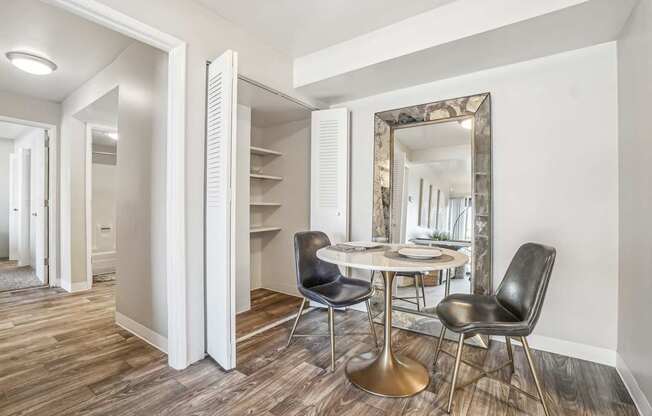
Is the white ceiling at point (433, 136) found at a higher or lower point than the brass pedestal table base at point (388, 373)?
higher

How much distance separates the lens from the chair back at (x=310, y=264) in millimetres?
2301

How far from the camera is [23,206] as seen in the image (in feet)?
16.2

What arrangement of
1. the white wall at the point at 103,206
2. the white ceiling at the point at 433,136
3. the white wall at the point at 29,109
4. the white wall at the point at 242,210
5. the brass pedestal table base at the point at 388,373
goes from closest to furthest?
the brass pedestal table base at the point at 388,373 → the white ceiling at the point at 433,136 → the white wall at the point at 242,210 → the white wall at the point at 29,109 → the white wall at the point at 103,206

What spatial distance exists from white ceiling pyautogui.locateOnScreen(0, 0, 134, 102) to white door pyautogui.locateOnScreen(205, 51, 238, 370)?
48.0 inches

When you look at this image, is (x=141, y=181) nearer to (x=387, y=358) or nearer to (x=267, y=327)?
(x=267, y=327)

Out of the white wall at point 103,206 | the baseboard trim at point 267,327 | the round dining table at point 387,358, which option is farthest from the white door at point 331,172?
the white wall at point 103,206

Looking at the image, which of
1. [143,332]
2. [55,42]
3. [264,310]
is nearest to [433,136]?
[264,310]

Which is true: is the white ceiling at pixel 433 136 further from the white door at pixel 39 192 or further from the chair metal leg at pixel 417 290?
Answer: the white door at pixel 39 192

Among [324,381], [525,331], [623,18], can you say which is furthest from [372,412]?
[623,18]

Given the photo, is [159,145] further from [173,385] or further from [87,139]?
[87,139]

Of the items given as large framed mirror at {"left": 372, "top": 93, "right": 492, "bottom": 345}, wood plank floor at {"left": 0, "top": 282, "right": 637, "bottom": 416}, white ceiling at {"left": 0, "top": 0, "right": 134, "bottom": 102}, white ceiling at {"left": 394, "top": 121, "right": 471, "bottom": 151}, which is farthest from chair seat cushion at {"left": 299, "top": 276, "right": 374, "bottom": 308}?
white ceiling at {"left": 0, "top": 0, "right": 134, "bottom": 102}

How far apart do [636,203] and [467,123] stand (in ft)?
4.01

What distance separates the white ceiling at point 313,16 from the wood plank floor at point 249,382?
8.25 ft

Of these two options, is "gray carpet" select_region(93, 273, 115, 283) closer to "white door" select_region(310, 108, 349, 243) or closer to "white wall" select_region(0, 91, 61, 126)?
"white wall" select_region(0, 91, 61, 126)
